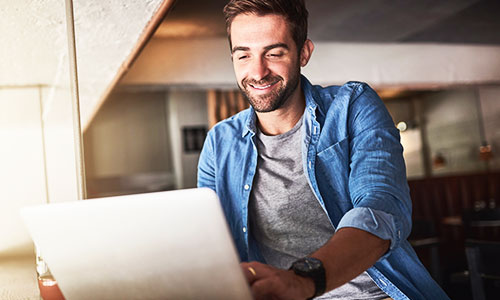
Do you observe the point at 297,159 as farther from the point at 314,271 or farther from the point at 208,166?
the point at 314,271

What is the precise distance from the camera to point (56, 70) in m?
2.92

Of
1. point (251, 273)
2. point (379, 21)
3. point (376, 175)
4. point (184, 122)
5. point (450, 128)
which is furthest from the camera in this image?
point (450, 128)

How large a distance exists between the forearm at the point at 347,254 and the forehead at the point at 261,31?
0.69 metres

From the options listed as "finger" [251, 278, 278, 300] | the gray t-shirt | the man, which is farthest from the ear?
"finger" [251, 278, 278, 300]

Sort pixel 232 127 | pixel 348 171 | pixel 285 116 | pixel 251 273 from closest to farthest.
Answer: pixel 251 273
pixel 348 171
pixel 285 116
pixel 232 127

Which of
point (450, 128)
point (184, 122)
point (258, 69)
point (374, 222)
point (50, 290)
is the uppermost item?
point (184, 122)

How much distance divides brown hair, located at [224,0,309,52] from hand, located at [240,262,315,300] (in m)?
0.90

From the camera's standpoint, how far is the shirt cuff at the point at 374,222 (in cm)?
103

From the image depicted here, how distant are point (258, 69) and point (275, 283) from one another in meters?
0.79

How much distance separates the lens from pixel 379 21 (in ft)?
17.5

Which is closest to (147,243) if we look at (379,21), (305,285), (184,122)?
Answer: (305,285)

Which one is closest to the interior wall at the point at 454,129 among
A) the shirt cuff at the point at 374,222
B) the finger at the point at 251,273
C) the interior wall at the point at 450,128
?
the interior wall at the point at 450,128

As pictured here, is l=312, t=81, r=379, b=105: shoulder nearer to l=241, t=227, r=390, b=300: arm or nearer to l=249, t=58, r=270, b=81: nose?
l=249, t=58, r=270, b=81: nose

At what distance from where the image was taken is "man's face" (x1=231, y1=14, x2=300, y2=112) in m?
1.45
